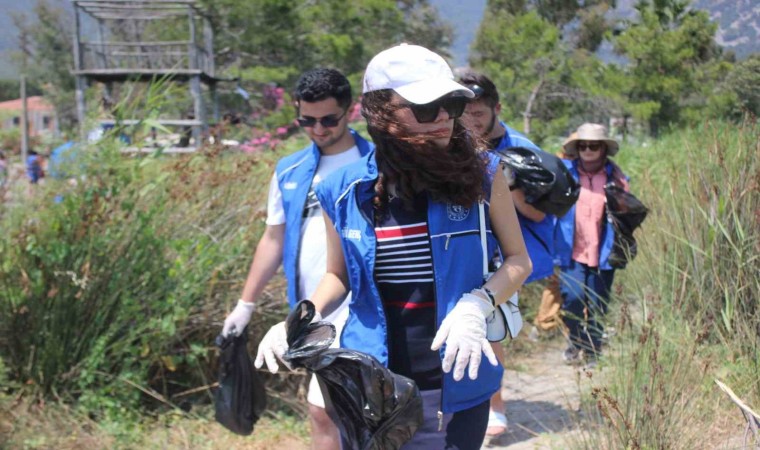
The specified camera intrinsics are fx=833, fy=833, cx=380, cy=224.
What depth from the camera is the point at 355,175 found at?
7.54ft

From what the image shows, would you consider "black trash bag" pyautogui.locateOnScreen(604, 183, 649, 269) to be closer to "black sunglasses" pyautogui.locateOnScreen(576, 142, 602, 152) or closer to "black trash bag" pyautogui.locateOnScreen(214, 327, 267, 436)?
"black sunglasses" pyautogui.locateOnScreen(576, 142, 602, 152)

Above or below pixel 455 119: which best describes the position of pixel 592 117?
below

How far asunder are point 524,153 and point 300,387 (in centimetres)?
192

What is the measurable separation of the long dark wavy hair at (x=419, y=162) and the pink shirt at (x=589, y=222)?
331 centimetres

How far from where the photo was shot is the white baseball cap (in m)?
2.14

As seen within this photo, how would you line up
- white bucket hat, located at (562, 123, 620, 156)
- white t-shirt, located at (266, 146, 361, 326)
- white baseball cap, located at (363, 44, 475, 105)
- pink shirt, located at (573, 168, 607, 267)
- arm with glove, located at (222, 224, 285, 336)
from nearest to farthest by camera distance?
1. white baseball cap, located at (363, 44, 475, 105)
2. white t-shirt, located at (266, 146, 361, 326)
3. arm with glove, located at (222, 224, 285, 336)
4. white bucket hat, located at (562, 123, 620, 156)
5. pink shirt, located at (573, 168, 607, 267)

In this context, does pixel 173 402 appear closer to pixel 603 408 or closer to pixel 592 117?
pixel 603 408

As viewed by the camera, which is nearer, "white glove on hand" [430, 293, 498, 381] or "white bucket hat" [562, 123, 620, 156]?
"white glove on hand" [430, 293, 498, 381]

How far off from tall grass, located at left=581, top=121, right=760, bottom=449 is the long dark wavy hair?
1.03 metres

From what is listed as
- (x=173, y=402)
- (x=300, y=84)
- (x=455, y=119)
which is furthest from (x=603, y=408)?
(x=173, y=402)

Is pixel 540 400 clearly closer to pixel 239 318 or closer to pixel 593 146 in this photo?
pixel 593 146

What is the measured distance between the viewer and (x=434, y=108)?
2.15 m

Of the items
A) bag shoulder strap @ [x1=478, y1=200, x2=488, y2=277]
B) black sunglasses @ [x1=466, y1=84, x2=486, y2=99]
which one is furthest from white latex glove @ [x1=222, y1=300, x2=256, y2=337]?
bag shoulder strap @ [x1=478, y1=200, x2=488, y2=277]

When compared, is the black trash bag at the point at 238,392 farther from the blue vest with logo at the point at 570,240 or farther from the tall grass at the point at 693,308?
the blue vest with logo at the point at 570,240
